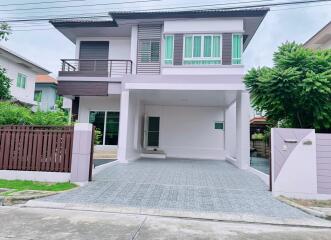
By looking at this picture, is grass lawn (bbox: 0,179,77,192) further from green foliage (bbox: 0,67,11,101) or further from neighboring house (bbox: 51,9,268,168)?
green foliage (bbox: 0,67,11,101)

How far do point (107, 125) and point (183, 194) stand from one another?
9.85 metres

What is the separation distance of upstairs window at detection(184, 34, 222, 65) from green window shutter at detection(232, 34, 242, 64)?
2.18 feet

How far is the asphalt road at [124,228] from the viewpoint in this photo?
13.2 feet

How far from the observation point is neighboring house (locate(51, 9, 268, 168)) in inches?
472

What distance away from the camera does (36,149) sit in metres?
7.70

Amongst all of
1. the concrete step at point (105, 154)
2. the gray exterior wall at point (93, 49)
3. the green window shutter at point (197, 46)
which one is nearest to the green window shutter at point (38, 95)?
the gray exterior wall at point (93, 49)

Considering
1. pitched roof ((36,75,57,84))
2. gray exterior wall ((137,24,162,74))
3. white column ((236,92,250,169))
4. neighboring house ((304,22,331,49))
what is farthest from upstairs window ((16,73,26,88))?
neighboring house ((304,22,331,49))

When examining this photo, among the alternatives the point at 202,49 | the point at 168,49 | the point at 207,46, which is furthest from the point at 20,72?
the point at 207,46

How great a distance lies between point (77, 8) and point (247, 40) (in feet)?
33.5

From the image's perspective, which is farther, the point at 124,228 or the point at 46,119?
the point at 46,119

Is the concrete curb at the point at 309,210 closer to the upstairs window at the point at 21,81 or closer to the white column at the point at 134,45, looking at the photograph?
the white column at the point at 134,45

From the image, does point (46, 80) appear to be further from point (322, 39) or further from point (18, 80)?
point (322, 39)

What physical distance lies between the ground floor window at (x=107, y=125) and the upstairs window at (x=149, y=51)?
3.81 m

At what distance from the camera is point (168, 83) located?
1176 cm
